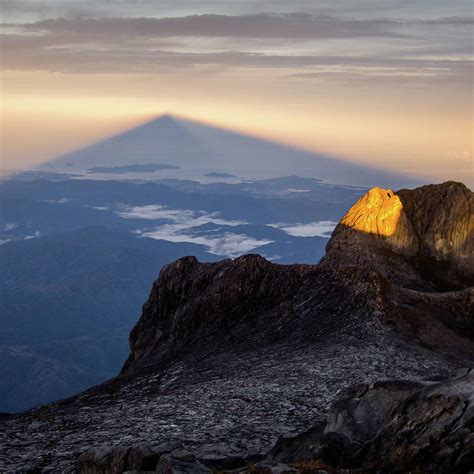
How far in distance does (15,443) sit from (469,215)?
75.0m

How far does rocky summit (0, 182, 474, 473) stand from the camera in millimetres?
32812

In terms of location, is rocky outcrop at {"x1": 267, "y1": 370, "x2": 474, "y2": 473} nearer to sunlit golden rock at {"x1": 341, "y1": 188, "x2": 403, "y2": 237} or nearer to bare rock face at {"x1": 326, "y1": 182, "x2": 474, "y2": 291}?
bare rock face at {"x1": 326, "y1": 182, "x2": 474, "y2": 291}

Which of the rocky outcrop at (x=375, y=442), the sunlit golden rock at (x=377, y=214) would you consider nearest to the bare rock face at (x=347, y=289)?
the sunlit golden rock at (x=377, y=214)

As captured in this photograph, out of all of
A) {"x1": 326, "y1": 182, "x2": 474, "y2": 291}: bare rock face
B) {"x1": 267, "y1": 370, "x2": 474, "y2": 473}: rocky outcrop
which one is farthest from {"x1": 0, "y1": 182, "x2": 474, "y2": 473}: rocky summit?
{"x1": 326, "y1": 182, "x2": 474, "y2": 291}: bare rock face

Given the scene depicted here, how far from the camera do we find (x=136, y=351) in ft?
302

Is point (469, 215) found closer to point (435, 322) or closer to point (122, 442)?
point (435, 322)

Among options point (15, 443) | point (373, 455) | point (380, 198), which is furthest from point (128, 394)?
point (380, 198)

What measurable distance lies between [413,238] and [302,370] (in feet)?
163

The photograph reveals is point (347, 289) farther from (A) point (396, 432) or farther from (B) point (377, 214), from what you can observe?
(A) point (396, 432)

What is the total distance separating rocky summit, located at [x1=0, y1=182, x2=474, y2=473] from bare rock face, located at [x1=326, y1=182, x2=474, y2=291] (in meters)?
0.19

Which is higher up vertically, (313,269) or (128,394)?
(313,269)

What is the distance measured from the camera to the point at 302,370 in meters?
59.3

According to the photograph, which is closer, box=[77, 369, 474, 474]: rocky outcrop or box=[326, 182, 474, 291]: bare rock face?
box=[77, 369, 474, 474]: rocky outcrop

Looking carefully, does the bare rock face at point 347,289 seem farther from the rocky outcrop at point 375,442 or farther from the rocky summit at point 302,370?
the rocky outcrop at point 375,442
